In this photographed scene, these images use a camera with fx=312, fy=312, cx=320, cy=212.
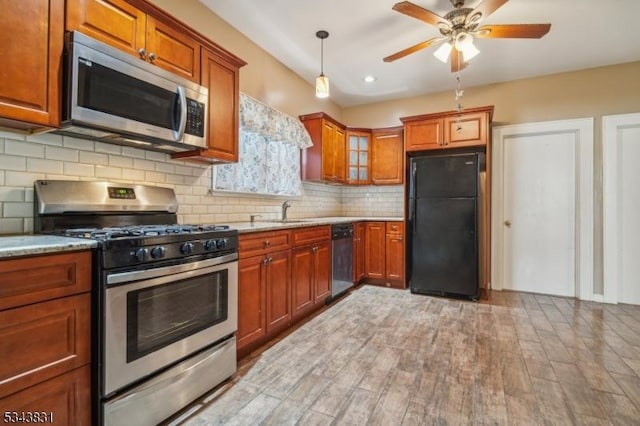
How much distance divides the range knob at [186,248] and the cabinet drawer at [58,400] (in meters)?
0.61

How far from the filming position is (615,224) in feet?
11.7

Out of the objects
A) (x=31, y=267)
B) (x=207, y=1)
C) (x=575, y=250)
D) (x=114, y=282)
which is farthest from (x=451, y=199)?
(x=31, y=267)

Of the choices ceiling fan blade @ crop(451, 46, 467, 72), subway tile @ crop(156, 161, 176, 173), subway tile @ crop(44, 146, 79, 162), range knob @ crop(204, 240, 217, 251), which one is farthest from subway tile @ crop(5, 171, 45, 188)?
ceiling fan blade @ crop(451, 46, 467, 72)

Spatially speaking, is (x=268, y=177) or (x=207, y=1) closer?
(x=207, y=1)

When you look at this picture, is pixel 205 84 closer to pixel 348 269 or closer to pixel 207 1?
pixel 207 1

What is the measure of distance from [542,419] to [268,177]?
284cm

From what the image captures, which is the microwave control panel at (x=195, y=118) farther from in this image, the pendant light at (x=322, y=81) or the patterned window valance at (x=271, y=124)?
the pendant light at (x=322, y=81)

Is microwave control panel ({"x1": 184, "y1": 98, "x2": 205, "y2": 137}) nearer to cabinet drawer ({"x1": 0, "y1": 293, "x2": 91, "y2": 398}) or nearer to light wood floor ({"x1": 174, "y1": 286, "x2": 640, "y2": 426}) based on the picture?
cabinet drawer ({"x1": 0, "y1": 293, "x2": 91, "y2": 398})

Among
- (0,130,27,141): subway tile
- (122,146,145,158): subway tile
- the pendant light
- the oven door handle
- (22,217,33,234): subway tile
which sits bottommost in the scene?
the oven door handle

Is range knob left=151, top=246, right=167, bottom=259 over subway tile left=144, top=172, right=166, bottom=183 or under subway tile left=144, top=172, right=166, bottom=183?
under

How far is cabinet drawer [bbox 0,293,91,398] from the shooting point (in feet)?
3.49

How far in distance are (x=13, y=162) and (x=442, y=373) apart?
8.90ft

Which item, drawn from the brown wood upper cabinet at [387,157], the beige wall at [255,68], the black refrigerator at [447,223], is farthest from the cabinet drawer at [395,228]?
the beige wall at [255,68]

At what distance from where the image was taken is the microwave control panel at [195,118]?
6.72 ft
